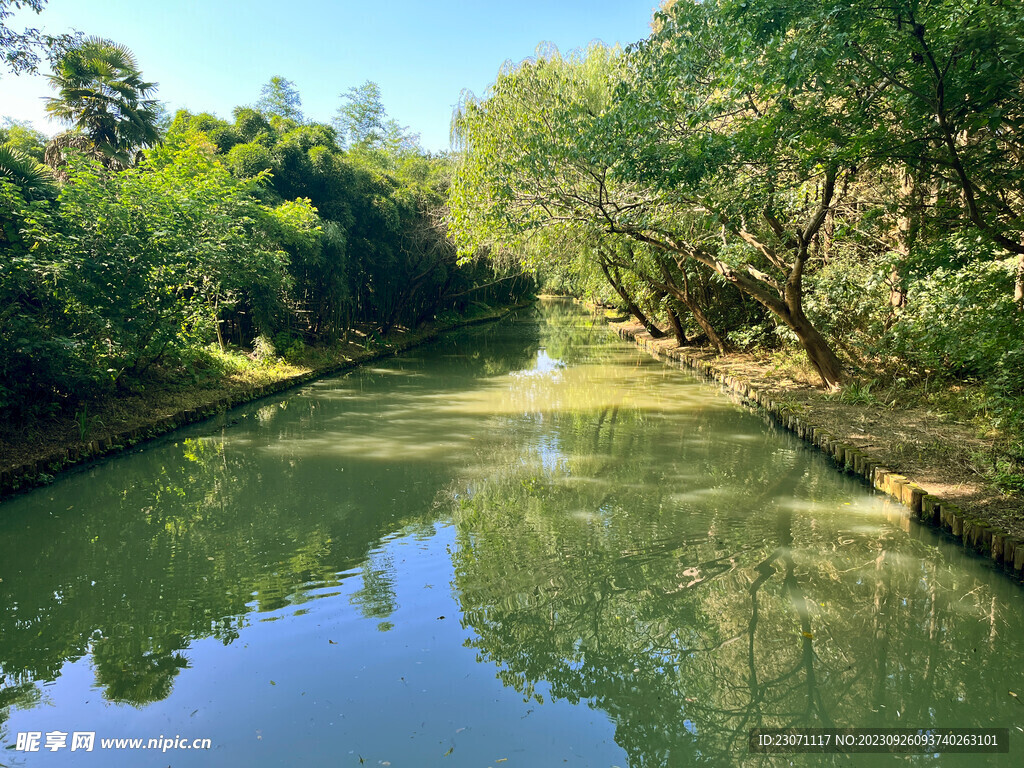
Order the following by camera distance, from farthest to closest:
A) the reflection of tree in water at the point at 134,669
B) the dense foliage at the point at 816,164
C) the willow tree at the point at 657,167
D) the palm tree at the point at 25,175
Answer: the palm tree at the point at 25,175, the willow tree at the point at 657,167, the dense foliage at the point at 816,164, the reflection of tree in water at the point at 134,669

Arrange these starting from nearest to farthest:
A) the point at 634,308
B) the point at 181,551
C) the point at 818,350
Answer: the point at 181,551 → the point at 818,350 → the point at 634,308

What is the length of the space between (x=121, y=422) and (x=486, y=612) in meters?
6.93

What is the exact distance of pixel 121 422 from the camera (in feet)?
29.5

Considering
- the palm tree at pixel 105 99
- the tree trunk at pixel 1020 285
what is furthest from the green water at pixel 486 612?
the palm tree at pixel 105 99

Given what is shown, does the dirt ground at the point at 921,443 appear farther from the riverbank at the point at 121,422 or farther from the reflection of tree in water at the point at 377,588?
the riverbank at the point at 121,422

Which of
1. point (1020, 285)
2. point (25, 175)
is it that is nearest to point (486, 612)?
point (1020, 285)

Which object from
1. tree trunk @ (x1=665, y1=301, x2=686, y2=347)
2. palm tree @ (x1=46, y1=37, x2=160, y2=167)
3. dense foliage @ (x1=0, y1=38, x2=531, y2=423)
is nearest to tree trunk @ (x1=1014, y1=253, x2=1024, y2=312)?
dense foliage @ (x1=0, y1=38, x2=531, y2=423)

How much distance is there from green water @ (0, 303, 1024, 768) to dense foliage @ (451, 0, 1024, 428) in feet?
9.11

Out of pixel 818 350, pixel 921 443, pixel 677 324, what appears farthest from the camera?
pixel 677 324

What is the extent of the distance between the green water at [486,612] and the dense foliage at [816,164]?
9.11 ft

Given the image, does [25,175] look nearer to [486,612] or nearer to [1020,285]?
[486,612]

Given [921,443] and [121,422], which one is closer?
[921,443]

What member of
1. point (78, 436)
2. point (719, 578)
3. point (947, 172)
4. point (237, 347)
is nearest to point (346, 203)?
point (237, 347)

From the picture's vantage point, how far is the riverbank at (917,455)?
522 cm
